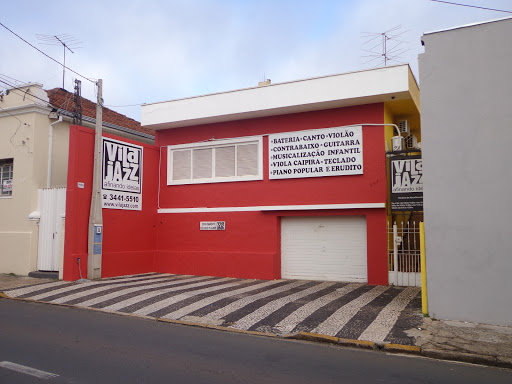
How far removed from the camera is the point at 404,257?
12.1 metres

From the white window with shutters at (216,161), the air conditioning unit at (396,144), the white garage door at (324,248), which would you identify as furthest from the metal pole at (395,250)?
the white window with shutters at (216,161)

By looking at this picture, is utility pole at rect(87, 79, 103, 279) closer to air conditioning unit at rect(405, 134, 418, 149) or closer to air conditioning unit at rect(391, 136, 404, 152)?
air conditioning unit at rect(391, 136, 404, 152)

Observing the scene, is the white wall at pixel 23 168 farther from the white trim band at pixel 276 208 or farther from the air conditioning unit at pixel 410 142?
the air conditioning unit at pixel 410 142

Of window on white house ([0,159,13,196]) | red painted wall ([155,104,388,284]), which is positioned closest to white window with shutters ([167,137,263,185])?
red painted wall ([155,104,388,284])

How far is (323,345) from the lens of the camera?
22.9 feet

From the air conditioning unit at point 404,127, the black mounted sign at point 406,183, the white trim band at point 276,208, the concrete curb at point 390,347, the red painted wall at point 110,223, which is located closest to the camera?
the concrete curb at point 390,347

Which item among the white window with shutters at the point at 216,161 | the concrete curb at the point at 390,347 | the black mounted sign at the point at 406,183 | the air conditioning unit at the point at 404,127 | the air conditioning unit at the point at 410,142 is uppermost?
the air conditioning unit at the point at 404,127

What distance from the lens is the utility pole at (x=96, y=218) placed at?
1291 cm

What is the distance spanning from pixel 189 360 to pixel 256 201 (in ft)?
28.1

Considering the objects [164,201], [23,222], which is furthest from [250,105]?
[23,222]

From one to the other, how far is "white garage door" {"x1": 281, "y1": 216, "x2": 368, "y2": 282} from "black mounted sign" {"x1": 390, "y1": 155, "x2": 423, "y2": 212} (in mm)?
1450

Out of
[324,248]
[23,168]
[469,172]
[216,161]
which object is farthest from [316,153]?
[23,168]

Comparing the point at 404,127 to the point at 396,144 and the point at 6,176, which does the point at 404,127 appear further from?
the point at 6,176

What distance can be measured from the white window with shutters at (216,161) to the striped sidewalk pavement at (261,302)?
3.44 metres
